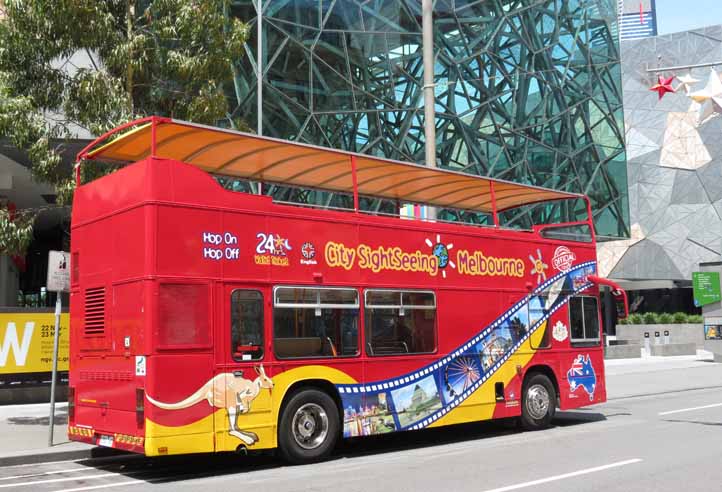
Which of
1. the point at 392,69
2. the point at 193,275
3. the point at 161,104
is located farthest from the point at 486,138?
the point at 193,275

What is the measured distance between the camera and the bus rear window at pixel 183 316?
8.86 meters

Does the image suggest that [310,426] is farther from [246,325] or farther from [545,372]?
[545,372]

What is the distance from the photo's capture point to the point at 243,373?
9.45 m

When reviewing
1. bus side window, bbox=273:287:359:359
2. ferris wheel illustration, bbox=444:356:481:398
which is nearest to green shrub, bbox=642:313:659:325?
ferris wheel illustration, bbox=444:356:481:398

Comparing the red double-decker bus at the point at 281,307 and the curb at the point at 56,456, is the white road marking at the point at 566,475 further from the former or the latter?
the curb at the point at 56,456

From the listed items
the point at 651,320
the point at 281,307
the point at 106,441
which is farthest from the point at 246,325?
the point at 651,320

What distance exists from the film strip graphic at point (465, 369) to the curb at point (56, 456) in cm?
338

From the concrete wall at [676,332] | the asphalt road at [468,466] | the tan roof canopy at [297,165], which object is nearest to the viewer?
the asphalt road at [468,466]

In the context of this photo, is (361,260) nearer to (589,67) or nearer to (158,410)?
(158,410)

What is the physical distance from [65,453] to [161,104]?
6354 mm

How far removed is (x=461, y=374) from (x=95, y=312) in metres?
5.52

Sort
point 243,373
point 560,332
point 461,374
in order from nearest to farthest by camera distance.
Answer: point 243,373, point 461,374, point 560,332

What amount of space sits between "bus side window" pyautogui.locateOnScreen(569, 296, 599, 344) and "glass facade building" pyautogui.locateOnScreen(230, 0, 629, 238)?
38.6 feet

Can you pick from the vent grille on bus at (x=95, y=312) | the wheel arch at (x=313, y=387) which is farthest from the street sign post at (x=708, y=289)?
the vent grille on bus at (x=95, y=312)
